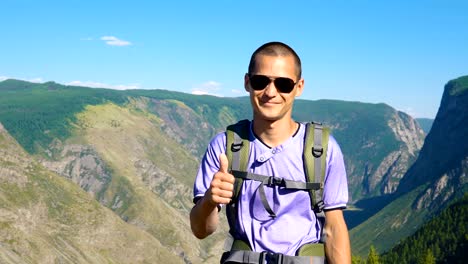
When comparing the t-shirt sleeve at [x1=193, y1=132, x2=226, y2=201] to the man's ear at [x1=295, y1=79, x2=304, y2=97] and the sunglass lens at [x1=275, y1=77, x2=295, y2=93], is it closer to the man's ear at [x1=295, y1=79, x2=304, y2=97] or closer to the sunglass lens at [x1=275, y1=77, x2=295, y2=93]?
the sunglass lens at [x1=275, y1=77, x2=295, y2=93]

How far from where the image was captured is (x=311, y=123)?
30.8 feet

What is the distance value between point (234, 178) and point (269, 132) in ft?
3.76

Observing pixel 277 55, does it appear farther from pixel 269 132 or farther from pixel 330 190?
pixel 330 190

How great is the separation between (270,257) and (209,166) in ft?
5.44

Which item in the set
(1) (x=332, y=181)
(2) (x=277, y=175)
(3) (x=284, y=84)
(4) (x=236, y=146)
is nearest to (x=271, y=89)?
(3) (x=284, y=84)

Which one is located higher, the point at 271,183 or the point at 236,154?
the point at 236,154

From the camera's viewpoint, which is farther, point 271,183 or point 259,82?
point 259,82

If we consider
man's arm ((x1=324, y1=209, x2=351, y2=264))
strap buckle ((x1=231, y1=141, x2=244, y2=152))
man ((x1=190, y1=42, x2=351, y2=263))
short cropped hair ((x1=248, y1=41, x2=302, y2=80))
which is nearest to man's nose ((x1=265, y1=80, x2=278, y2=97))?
man ((x1=190, y1=42, x2=351, y2=263))

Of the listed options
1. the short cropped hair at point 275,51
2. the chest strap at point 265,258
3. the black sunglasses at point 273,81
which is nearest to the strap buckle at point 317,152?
the black sunglasses at point 273,81

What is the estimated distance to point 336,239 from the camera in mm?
9000

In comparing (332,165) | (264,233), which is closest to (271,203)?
(264,233)

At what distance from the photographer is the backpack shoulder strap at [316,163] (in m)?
8.80

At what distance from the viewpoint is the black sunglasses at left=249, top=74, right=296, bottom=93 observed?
916 cm

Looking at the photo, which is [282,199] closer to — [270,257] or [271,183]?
[271,183]
